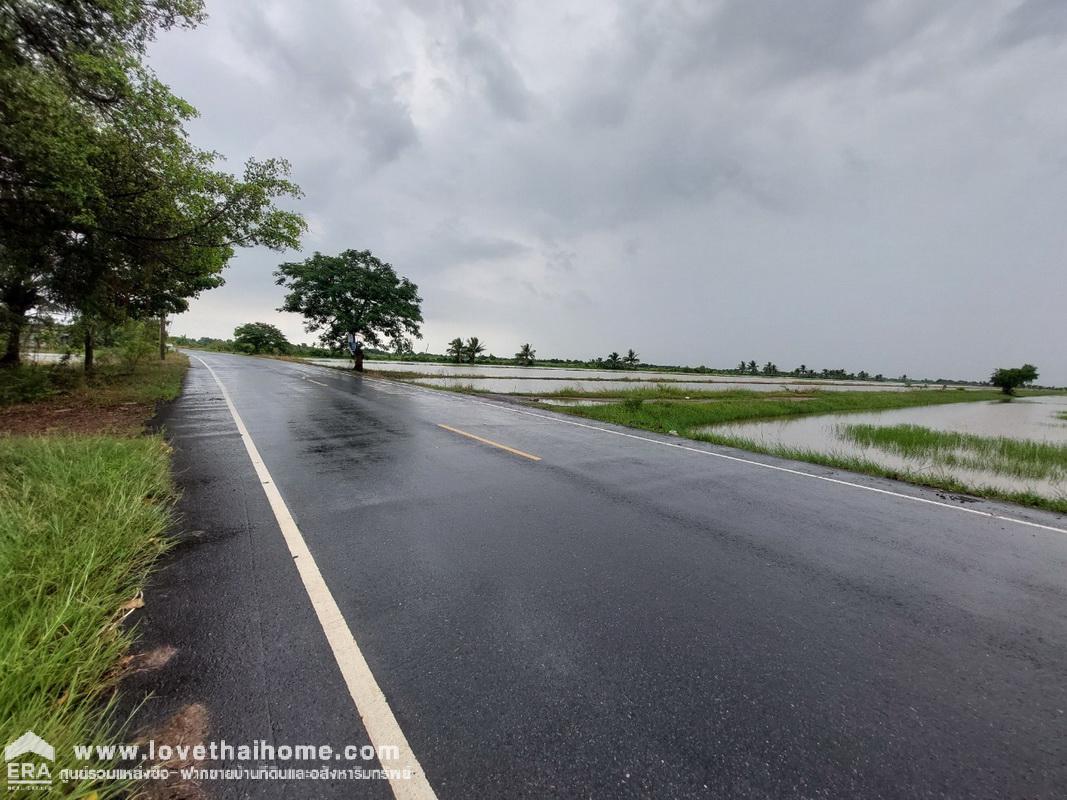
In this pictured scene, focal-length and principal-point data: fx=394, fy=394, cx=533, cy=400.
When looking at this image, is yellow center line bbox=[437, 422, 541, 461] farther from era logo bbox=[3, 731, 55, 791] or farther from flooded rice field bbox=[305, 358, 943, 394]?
flooded rice field bbox=[305, 358, 943, 394]

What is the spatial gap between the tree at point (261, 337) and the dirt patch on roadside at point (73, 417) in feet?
252

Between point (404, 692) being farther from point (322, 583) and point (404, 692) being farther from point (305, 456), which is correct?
point (305, 456)

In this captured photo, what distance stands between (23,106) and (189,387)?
1140 centimetres

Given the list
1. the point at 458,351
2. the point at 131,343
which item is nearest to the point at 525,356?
the point at 458,351

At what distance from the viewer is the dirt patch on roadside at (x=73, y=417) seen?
7.43 m

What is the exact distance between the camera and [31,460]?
4.83m

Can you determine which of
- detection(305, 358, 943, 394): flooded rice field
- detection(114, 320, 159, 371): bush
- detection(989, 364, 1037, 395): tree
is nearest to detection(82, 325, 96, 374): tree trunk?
detection(114, 320, 159, 371): bush

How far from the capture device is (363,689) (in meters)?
2.03

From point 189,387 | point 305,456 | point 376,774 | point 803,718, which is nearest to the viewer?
point 376,774

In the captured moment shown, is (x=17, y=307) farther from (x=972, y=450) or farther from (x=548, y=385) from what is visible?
(x=972, y=450)

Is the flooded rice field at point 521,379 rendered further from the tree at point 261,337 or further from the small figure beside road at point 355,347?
the tree at point 261,337

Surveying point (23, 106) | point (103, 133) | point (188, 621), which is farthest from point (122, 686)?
point (103, 133)

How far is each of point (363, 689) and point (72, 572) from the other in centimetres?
237

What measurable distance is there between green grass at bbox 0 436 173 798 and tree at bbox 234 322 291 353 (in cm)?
8569
